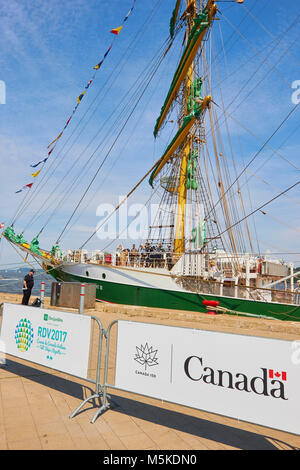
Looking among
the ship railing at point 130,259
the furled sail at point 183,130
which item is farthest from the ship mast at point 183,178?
the ship railing at point 130,259

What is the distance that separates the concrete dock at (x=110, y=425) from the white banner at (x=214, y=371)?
1.22 feet

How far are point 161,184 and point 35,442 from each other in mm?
23022

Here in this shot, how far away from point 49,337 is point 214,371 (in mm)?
2679

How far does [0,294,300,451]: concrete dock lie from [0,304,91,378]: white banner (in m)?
0.45

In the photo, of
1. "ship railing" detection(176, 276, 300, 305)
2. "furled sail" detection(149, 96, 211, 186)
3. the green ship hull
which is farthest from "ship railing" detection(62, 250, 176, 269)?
"furled sail" detection(149, 96, 211, 186)

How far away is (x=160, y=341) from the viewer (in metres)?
3.89

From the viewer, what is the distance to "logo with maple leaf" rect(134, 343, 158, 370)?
12.8 ft

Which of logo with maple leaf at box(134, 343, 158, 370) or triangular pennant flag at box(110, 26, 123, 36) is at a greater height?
triangular pennant flag at box(110, 26, 123, 36)

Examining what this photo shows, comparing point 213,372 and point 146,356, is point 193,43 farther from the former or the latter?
point 213,372

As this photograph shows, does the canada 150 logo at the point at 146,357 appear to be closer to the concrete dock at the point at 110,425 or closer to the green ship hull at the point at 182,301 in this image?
the concrete dock at the point at 110,425

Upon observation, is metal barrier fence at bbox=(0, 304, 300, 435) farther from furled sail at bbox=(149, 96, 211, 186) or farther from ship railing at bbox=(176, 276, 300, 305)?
furled sail at bbox=(149, 96, 211, 186)

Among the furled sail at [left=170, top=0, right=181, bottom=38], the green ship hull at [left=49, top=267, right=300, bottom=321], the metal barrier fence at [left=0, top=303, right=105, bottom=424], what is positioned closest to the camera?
the metal barrier fence at [left=0, top=303, right=105, bottom=424]

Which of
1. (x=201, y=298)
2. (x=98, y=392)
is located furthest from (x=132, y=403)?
(x=201, y=298)

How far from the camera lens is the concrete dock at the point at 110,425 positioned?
3.31 metres
